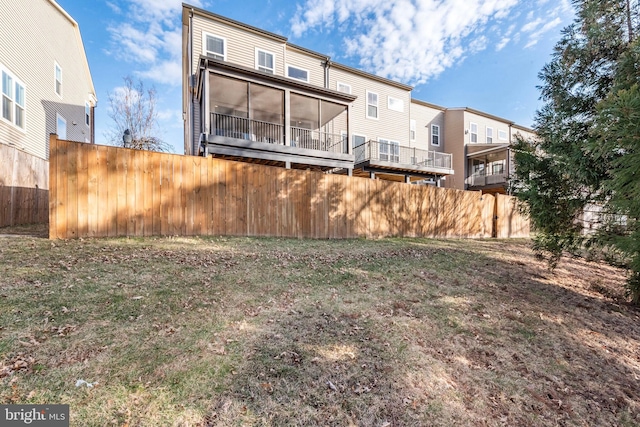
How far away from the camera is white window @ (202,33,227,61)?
12000mm

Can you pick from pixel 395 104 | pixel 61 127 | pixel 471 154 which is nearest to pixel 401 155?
pixel 395 104

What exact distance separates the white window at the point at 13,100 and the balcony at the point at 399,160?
1381 cm

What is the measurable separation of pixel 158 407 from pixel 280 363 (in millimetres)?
936

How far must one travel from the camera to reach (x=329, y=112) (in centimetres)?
1393

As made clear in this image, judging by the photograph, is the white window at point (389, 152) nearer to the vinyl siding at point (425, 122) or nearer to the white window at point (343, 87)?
the vinyl siding at point (425, 122)

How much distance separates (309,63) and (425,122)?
9974 millimetres

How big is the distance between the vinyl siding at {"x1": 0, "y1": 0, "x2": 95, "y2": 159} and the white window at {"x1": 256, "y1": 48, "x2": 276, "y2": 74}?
8.77 metres

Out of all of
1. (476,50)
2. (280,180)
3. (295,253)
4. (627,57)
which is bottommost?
(295,253)

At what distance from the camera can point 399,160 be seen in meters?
16.8

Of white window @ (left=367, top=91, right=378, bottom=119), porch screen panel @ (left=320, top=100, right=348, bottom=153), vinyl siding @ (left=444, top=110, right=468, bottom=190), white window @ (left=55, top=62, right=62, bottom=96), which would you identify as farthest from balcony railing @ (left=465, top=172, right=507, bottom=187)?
white window @ (left=55, top=62, right=62, bottom=96)

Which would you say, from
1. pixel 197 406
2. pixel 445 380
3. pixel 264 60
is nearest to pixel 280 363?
pixel 197 406

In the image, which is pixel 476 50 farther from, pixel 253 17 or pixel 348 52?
pixel 253 17

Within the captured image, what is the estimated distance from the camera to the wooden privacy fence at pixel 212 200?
566 cm

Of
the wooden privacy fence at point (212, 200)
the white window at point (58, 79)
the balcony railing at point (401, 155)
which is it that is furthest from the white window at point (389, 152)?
the white window at point (58, 79)
